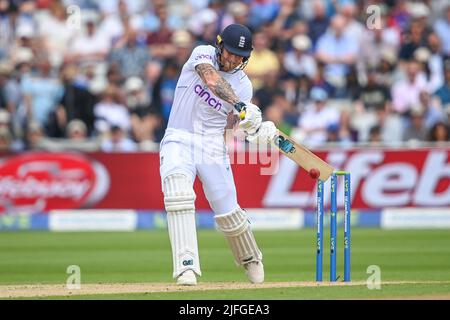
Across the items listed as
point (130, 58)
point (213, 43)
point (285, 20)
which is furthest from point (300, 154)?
point (285, 20)

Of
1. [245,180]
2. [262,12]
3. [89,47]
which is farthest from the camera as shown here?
[262,12]

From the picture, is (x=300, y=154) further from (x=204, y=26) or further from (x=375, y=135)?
(x=204, y=26)

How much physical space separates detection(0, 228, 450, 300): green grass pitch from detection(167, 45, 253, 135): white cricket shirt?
4.14ft

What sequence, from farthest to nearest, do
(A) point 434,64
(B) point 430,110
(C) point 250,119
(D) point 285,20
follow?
(D) point 285,20 → (A) point 434,64 → (B) point 430,110 → (C) point 250,119

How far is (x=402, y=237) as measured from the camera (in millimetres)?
13844

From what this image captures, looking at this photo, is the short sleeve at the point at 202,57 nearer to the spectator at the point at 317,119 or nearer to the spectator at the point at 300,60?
the spectator at the point at 317,119

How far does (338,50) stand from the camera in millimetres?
17109

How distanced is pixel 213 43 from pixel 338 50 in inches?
77.1

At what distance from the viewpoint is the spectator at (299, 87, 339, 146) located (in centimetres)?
1595

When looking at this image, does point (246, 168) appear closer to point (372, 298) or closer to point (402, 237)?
point (402, 237)

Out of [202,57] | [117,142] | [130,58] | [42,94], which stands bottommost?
[202,57]

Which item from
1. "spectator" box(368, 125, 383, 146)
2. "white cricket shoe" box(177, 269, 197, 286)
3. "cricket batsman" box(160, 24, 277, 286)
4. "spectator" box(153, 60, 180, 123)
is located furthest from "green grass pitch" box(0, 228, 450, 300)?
"spectator" box(153, 60, 180, 123)
